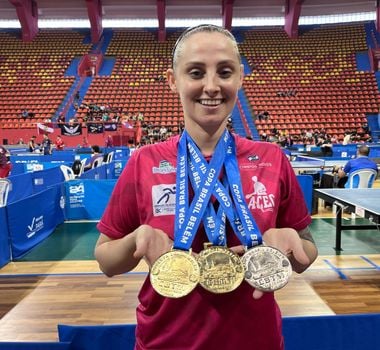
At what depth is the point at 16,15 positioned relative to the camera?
84.1ft

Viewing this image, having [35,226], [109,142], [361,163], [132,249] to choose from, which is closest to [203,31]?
[132,249]

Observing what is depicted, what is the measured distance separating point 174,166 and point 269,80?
22624 mm

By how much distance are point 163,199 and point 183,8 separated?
26.5m

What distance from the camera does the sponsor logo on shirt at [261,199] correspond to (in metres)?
1.05

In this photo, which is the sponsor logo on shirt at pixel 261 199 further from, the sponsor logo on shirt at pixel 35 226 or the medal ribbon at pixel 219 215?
the sponsor logo on shirt at pixel 35 226

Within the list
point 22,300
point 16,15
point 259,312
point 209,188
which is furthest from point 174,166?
point 16,15

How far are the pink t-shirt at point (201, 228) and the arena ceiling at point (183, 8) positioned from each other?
25.7m

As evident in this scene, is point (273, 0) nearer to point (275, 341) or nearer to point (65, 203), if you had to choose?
point (65, 203)

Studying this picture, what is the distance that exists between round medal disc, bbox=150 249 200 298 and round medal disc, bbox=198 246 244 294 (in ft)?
0.08

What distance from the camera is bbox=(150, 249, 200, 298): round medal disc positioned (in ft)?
3.05

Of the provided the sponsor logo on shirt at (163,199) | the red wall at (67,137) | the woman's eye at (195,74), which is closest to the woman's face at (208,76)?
the woman's eye at (195,74)

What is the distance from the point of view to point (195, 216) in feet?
3.23

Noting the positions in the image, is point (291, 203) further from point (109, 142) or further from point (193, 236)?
point (109, 142)

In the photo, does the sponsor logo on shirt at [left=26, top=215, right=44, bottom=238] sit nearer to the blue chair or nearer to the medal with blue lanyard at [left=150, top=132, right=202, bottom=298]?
the medal with blue lanyard at [left=150, top=132, right=202, bottom=298]
